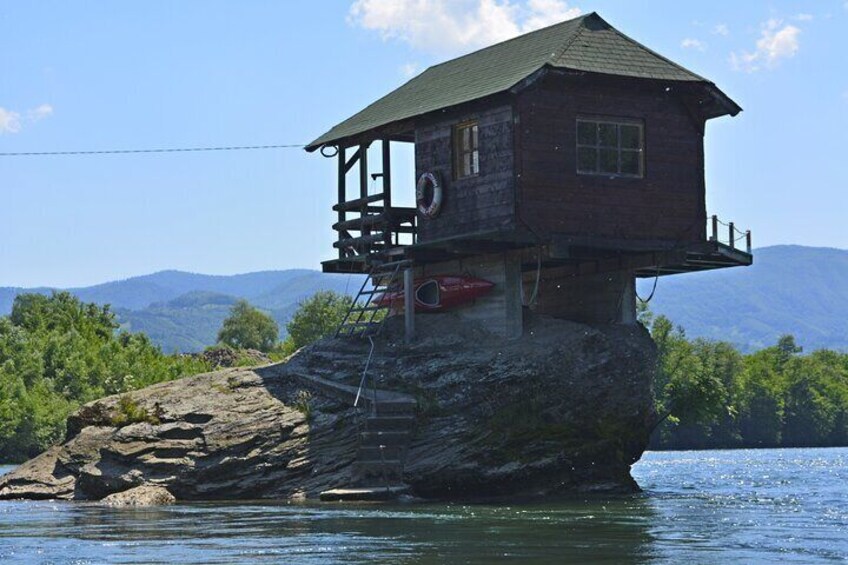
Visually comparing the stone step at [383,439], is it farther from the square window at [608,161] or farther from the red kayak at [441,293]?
the square window at [608,161]

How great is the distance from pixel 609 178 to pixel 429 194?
4908mm

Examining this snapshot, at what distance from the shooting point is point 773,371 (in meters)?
156

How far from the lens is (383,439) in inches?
1437

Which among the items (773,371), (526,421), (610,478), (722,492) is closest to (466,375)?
(526,421)

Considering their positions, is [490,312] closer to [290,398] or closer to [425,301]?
[425,301]

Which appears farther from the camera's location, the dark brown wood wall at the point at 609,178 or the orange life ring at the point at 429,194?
the orange life ring at the point at 429,194

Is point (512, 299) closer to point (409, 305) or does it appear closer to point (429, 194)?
point (409, 305)

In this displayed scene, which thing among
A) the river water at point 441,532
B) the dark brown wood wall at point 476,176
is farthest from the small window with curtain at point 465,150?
the river water at point 441,532

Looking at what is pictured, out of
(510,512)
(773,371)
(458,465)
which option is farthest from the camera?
(773,371)

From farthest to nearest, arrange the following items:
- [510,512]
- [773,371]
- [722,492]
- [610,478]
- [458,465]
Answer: [773,371], [722,492], [610,478], [458,465], [510,512]

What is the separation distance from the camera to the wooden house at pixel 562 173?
38.4 m

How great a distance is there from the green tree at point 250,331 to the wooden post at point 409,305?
131785 mm

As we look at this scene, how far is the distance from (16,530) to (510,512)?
1001cm

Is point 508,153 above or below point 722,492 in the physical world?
above
